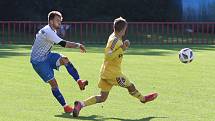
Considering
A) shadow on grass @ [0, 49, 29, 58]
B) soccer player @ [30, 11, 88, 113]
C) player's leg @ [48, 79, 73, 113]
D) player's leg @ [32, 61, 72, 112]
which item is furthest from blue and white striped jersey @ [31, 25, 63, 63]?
shadow on grass @ [0, 49, 29, 58]

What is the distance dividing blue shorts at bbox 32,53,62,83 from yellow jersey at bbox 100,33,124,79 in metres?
0.97

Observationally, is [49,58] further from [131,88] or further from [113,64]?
[131,88]

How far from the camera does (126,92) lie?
1322cm

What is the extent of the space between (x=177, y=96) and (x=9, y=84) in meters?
4.06

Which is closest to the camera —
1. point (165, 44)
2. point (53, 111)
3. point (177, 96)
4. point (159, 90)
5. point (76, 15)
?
point (53, 111)

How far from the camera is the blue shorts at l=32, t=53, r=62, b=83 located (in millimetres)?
10742

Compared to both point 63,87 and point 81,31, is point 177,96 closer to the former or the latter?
point 63,87

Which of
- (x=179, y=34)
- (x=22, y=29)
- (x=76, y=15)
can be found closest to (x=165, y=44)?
(x=179, y=34)

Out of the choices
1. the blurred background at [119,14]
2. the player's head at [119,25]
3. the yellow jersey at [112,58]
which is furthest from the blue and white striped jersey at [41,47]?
the blurred background at [119,14]

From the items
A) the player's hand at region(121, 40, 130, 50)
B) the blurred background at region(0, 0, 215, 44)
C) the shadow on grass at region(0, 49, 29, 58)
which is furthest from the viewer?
the blurred background at region(0, 0, 215, 44)

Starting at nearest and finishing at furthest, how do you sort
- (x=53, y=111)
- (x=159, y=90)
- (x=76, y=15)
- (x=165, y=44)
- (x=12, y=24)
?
(x=53, y=111), (x=159, y=90), (x=165, y=44), (x=12, y=24), (x=76, y=15)

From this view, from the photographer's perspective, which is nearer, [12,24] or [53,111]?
[53,111]

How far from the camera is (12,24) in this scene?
1329 inches

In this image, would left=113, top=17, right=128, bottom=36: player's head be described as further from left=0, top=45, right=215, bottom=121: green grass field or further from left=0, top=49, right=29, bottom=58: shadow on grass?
left=0, top=49, right=29, bottom=58: shadow on grass
